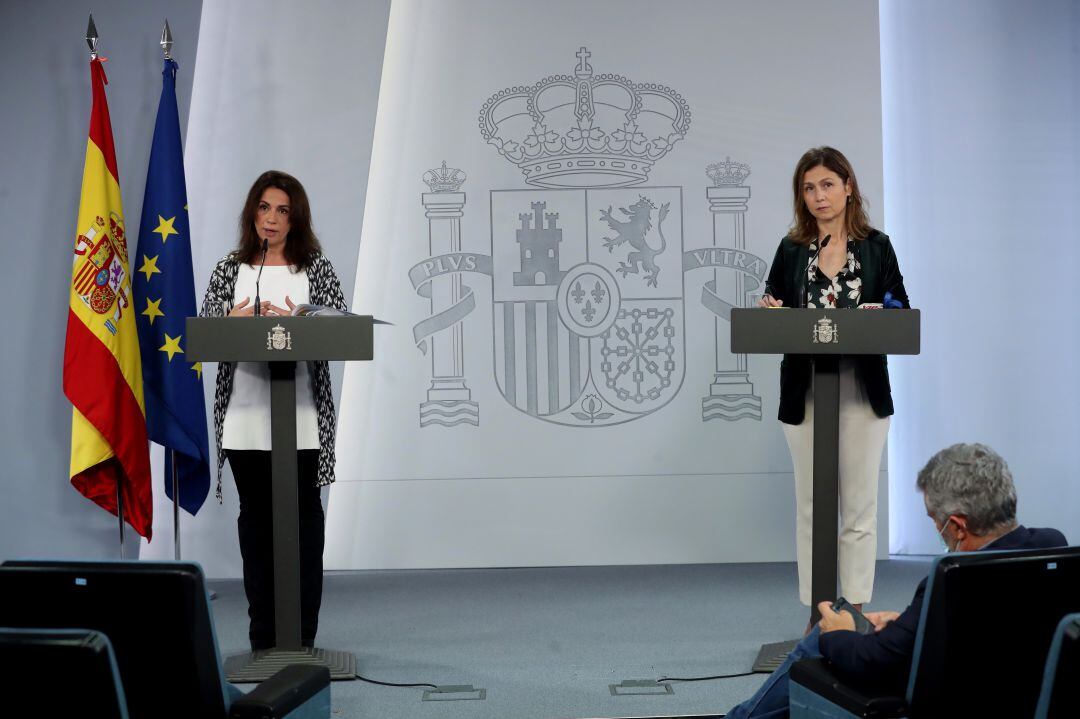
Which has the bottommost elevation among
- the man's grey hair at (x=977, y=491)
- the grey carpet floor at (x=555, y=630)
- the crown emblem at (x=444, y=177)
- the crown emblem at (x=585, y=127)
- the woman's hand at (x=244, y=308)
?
the grey carpet floor at (x=555, y=630)

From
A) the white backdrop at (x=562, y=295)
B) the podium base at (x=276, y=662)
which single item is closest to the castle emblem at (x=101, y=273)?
the white backdrop at (x=562, y=295)

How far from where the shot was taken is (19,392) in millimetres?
5293

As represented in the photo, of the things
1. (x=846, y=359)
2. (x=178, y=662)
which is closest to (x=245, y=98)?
(x=846, y=359)

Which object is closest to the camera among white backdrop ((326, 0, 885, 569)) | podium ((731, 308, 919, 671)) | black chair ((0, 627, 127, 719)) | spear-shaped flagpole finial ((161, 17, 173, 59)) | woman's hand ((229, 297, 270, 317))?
black chair ((0, 627, 127, 719))

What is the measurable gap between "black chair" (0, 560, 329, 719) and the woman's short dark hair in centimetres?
201

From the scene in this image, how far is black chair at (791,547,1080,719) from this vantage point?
1.80 meters

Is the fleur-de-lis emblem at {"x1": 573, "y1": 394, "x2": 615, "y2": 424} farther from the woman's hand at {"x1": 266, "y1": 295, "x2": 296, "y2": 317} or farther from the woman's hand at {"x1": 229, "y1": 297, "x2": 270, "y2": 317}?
the woman's hand at {"x1": 229, "y1": 297, "x2": 270, "y2": 317}

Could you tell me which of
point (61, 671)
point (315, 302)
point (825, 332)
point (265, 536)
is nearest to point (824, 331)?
point (825, 332)

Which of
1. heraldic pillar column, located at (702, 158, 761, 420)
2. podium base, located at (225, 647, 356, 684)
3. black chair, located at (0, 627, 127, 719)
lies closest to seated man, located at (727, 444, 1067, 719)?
black chair, located at (0, 627, 127, 719)

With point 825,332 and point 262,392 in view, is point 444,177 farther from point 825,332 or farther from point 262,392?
point 825,332

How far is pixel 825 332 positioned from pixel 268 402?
1873 millimetres

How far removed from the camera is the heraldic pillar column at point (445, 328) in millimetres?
5398

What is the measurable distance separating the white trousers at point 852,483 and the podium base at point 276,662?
159 centimetres

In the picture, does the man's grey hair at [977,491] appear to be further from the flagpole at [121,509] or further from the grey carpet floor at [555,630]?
the flagpole at [121,509]
